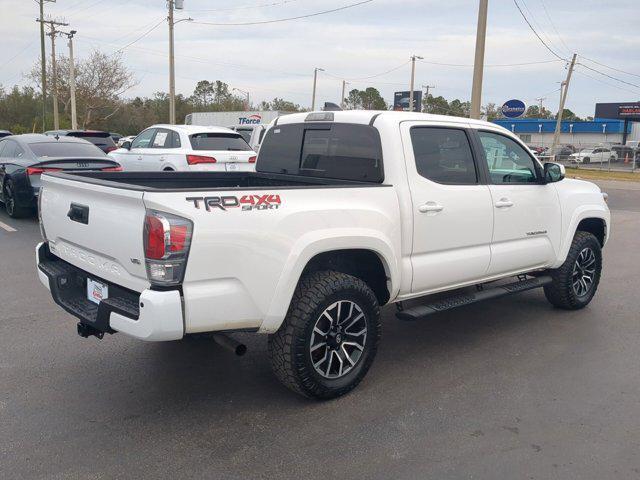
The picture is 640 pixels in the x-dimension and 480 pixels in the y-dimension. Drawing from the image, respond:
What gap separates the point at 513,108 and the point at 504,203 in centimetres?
2005

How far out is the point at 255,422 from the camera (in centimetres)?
368

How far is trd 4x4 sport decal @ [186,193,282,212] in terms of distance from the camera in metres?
3.23

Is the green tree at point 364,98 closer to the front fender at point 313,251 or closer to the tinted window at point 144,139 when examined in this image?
the tinted window at point 144,139

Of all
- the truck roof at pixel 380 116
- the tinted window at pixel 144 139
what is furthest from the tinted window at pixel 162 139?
the truck roof at pixel 380 116

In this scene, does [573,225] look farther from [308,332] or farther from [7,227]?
[7,227]

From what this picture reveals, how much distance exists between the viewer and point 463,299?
4863 millimetres

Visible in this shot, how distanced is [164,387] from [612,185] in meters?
25.8

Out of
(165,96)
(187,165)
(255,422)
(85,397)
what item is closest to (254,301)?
(255,422)

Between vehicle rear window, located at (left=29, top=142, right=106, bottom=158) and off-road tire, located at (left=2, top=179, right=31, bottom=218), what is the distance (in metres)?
0.79

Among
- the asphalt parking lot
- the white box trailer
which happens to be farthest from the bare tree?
the asphalt parking lot

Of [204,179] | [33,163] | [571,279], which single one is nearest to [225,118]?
[33,163]

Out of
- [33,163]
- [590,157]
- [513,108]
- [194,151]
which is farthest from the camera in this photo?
[590,157]

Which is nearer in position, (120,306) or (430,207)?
(120,306)

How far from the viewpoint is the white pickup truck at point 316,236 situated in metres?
3.25
